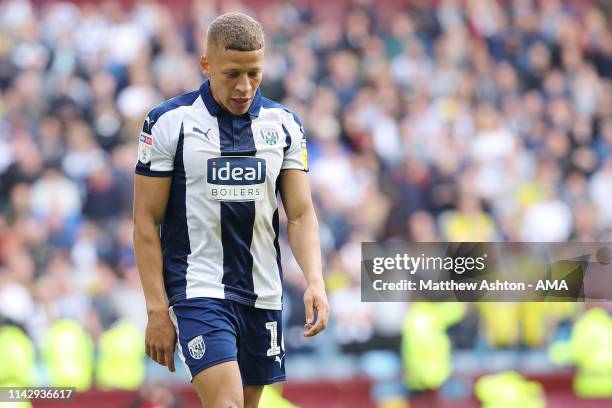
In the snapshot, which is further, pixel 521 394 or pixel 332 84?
pixel 332 84

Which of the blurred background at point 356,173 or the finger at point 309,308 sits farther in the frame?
the blurred background at point 356,173

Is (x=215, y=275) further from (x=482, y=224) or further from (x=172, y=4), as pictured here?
(x=172, y=4)

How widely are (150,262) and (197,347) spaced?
16.2 inches

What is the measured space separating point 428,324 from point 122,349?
2.70m

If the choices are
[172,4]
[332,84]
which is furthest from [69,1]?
[332,84]

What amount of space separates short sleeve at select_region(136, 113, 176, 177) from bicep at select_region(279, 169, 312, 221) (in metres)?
0.53

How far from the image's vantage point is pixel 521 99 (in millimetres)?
15242

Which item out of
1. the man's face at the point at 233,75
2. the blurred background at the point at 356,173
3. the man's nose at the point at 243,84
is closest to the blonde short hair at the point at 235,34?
the man's face at the point at 233,75

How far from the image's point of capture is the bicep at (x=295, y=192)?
5164 millimetres

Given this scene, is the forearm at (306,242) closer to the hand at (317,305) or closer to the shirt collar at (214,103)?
the hand at (317,305)

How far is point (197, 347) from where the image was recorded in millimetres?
4848

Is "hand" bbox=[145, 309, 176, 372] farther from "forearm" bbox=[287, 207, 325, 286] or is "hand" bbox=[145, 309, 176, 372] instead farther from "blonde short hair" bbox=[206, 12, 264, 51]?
"blonde short hair" bbox=[206, 12, 264, 51]
